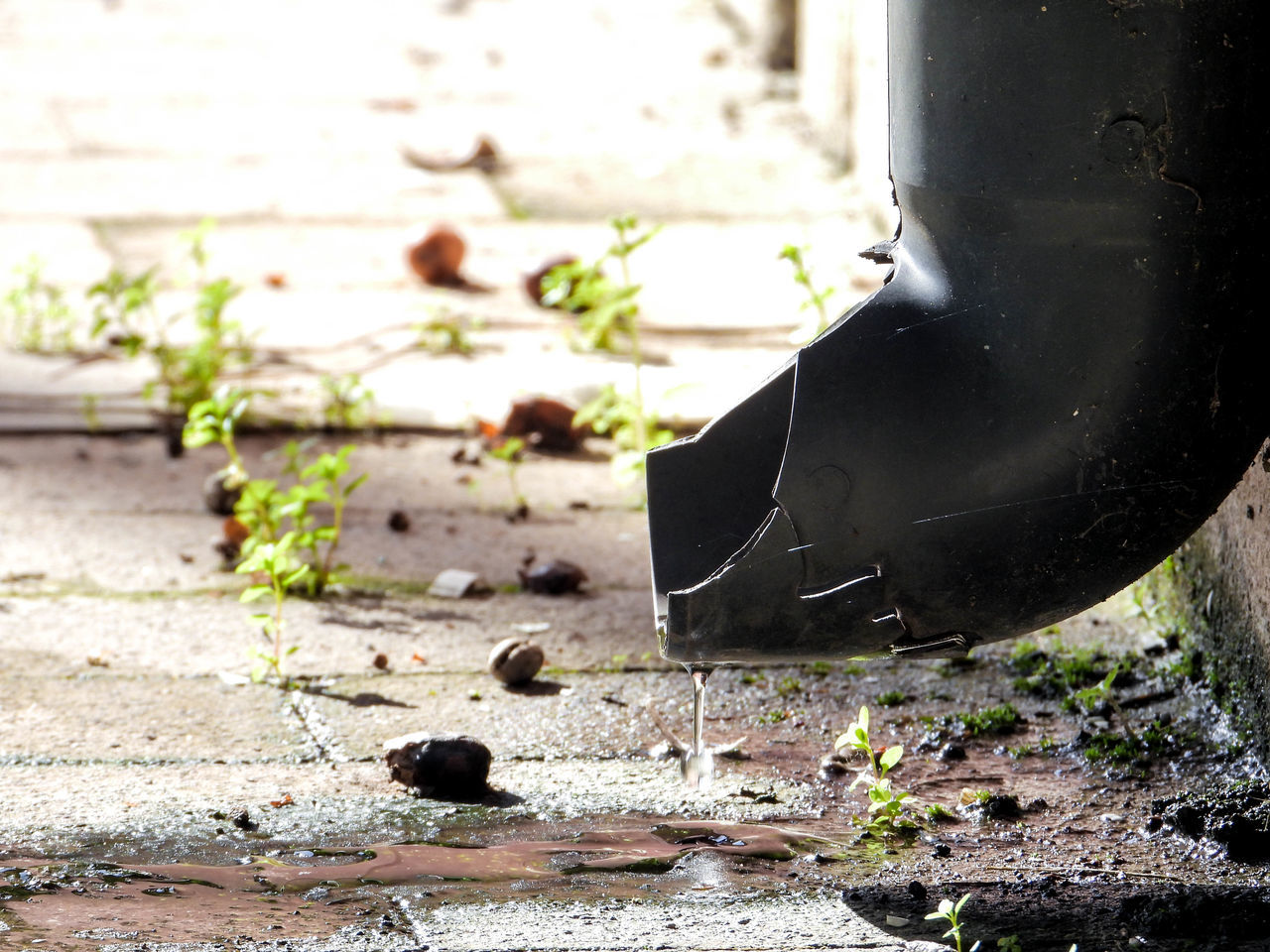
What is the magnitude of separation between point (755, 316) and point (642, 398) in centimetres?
108

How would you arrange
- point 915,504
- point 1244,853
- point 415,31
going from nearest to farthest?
point 915,504
point 1244,853
point 415,31

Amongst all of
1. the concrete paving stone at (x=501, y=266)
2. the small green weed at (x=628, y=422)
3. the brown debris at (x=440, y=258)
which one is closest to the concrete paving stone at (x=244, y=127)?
the concrete paving stone at (x=501, y=266)

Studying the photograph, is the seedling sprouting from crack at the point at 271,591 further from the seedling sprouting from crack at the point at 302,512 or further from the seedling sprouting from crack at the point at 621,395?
the seedling sprouting from crack at the point at 621,395

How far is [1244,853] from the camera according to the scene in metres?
1.84

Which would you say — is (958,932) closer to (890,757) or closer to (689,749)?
(890,757)

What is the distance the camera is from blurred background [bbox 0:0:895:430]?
3.93m

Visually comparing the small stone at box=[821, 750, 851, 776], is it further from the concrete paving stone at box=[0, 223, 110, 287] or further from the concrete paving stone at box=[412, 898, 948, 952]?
the concrete paving stone at box=[0, 223, 110, 287]

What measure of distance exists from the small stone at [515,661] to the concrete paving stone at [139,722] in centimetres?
32

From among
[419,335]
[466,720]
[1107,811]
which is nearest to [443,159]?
[419,335]

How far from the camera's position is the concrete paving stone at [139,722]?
2125mm

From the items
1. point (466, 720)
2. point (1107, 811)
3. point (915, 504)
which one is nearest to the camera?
point (915, 504)

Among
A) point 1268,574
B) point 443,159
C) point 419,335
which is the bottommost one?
point 1268,574

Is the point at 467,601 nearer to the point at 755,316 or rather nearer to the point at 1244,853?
the point at 1244,853

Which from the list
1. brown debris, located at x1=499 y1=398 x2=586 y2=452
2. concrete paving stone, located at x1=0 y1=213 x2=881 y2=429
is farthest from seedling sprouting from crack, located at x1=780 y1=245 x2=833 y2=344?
brown debris, located at x1=499 y1=398 x2=586 y2=452
